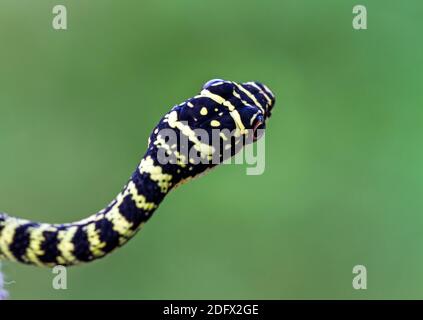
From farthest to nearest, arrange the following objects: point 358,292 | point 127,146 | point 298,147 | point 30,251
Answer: point 298,147 < point 127,146 < point 358,292 < point 30,251

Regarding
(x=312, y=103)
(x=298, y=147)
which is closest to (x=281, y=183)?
(x=298, y=147)

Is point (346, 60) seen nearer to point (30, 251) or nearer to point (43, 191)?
point (43, 191)

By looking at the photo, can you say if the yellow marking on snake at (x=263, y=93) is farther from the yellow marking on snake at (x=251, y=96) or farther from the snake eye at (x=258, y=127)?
the snake eye at (x=258, y=127)

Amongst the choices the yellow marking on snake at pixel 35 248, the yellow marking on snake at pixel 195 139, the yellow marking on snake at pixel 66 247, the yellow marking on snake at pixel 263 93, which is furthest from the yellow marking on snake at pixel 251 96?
the yellow marking on snake at pixel 35 248

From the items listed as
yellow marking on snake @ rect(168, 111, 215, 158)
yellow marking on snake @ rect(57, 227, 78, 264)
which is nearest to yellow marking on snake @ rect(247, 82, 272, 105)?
yellow marking on snake @ rect(168, 111, 215, 158)

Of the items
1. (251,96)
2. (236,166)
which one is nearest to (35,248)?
(251,96)

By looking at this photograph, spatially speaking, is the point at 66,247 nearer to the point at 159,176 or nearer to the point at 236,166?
the point at 159,176
